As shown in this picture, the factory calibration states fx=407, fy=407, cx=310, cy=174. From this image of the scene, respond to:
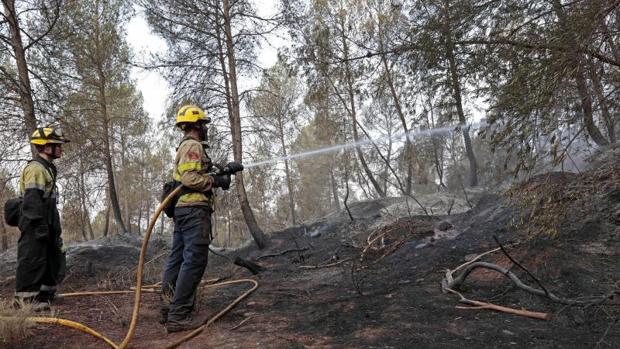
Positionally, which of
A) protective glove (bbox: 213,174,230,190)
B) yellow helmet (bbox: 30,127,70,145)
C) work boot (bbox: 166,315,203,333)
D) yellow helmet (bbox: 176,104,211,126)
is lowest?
work boot (bbox: 166,315,203,333)

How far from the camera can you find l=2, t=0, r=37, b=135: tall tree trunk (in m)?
7.48

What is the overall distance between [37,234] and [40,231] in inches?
1.7

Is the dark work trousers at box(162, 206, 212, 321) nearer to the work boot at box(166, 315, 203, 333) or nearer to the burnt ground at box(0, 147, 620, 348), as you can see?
the work boot at box(166, 315, 203, 333)

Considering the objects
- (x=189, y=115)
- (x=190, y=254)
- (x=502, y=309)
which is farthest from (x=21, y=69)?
(x=502, y=309)

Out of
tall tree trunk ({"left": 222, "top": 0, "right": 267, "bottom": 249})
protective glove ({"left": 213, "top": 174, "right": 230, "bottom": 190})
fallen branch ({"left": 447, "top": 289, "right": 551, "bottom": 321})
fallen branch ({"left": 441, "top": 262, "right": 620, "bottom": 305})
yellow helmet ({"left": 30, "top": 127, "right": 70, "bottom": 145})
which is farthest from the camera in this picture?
tall tree trunk ({"left": 222, "top": 0, "right": 267, "bottom": 249})

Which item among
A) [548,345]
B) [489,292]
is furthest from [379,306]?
[548,345]

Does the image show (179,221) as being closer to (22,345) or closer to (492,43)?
(22,345)

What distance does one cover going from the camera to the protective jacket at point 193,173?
12.2ft

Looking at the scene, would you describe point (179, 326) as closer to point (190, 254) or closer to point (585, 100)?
point (190, 254)

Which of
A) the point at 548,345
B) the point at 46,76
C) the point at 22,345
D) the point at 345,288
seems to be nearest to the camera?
the point at 548,345

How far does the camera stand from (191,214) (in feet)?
12.4

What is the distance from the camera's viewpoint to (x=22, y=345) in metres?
3.10

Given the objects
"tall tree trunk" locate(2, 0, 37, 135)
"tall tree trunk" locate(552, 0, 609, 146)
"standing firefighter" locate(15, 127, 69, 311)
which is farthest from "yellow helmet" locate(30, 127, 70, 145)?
"tall tree trunk" locate(552, 0, 609, 146)

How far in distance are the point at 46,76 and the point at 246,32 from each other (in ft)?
15.2
